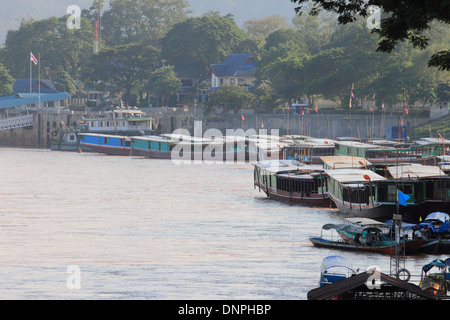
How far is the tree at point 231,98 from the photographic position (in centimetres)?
13525

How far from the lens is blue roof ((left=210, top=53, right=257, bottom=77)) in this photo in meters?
157

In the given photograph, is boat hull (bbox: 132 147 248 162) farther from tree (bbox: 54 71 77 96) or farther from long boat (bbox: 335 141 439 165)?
tree (bbox: 54 71 77 96)

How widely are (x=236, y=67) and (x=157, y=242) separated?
11727cm

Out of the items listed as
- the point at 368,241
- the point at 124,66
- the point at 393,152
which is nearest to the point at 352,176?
the point at 368,241

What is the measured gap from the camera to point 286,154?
299 feet

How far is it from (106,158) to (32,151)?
60.0 ft

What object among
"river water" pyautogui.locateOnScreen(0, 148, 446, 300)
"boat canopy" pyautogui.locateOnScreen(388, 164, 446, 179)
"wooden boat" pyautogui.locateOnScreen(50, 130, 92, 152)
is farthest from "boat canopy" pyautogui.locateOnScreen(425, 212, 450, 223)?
"wooden boat" pyautogui.locateOnScreen(50, 130, 92, 152)

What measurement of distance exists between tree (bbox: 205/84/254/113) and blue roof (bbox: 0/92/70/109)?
31.3m

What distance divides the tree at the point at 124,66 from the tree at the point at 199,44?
7.97 m

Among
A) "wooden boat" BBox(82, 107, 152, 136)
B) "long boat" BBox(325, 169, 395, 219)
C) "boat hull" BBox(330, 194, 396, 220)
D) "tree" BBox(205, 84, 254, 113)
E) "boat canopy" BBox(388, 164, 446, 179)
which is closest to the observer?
"boat hull" BBox(330, 194, 396, 220)

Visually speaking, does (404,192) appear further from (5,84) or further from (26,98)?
(5,84)

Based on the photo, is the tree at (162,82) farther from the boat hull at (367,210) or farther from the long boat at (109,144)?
the boat hull at (367,210)

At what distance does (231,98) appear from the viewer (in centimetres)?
13538

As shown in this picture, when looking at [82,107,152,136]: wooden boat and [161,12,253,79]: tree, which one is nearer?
[82,107,152,136]: wooden boat
